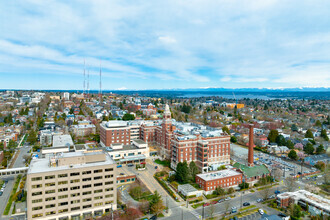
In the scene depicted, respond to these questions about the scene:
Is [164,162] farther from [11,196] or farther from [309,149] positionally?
[309,149]

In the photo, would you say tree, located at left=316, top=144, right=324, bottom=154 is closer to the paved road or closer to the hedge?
the hedge

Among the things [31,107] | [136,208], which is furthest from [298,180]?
[31,107]

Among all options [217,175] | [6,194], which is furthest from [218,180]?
[6,194]

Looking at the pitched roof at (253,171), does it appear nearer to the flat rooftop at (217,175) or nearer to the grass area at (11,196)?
the flat rooftop at (217,175)

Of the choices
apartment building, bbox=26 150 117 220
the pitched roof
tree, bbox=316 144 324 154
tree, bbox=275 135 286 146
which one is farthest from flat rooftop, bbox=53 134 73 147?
tree, bbox=316 144 324 154

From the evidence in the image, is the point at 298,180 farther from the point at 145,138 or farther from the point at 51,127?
the point at 51,127

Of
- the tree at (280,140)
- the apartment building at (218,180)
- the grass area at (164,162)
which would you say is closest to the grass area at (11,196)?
the grass area at (164,162)
